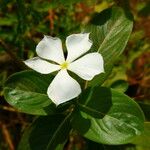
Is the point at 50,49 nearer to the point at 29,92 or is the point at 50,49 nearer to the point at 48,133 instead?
the point at 29,92

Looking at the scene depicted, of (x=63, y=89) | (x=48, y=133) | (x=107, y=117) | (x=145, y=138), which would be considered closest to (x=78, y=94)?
(x=63, y=89)

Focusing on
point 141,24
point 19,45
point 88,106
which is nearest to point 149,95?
point 141,24

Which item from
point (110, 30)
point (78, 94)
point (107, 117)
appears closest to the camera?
point (78, 94)

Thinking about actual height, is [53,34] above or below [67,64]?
below

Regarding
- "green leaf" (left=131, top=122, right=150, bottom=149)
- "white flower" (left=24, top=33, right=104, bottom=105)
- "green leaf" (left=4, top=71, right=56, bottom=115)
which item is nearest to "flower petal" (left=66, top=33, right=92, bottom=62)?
"white flower" (left=24, top=33, right=104, bottom=105)

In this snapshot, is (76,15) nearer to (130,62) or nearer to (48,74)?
(130,62)

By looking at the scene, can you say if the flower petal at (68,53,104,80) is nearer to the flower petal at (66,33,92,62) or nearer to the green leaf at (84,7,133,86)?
the flower petal at (66,33,92,62)

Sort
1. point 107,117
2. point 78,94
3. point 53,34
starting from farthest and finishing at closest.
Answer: point 53,34 → point 107,117 → point 78,94

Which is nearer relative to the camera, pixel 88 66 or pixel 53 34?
pixel 88 66
